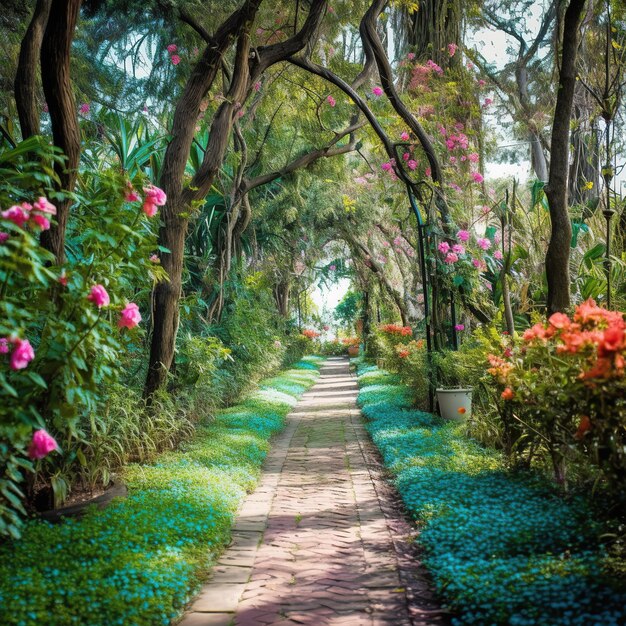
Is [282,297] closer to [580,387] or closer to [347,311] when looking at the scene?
[347,311]

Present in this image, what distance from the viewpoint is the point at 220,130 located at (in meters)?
6.21

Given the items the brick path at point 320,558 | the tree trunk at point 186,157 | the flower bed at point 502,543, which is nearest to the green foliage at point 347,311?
the tree trunk at point 186,157

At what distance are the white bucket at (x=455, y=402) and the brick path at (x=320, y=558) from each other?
160 centimetres

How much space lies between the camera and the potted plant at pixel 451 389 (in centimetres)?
728

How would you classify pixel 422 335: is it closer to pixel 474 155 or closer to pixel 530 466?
pixel 474 155

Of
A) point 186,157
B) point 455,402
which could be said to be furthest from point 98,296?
point 455,402

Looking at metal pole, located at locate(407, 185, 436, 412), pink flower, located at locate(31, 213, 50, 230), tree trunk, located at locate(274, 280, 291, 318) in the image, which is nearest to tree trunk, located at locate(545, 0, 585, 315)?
metal pole, located at locate(407, 185, 436, 412)

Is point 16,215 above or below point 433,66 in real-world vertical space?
below

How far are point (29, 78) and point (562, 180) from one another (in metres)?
3.79

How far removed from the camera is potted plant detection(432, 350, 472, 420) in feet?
23.9

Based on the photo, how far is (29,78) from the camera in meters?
4.18

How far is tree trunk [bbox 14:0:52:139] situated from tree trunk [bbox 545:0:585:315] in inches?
143

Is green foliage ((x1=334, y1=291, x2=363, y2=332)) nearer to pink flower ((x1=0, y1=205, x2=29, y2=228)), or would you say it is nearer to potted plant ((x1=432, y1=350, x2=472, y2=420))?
potted plant ((x1=432, y1=350, x2=472, y2=420))

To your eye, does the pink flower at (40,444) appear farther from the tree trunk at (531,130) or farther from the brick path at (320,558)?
the tree trunk at (531,130)
